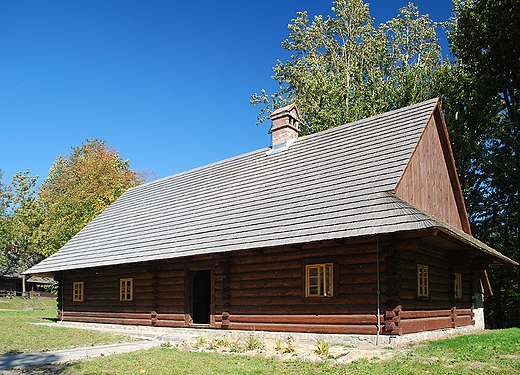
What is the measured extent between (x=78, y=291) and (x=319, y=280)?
12005 mm

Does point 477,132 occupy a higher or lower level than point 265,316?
higher

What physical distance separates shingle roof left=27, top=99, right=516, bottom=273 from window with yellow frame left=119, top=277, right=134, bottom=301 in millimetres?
1013

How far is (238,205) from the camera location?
16484mm

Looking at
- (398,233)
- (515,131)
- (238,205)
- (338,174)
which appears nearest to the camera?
(398,233)

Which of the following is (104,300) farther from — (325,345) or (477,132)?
(477,132)

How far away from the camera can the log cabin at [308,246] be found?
12031 mm

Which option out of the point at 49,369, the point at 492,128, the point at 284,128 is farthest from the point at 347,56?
the point at 49,369

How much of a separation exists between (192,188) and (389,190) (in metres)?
9.94

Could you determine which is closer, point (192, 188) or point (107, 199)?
point (192, 188)

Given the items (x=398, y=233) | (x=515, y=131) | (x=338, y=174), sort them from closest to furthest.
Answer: (x=398, y=233) → (x=338, y=174) → (x=515, y=131)

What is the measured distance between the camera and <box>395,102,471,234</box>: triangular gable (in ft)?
45.1

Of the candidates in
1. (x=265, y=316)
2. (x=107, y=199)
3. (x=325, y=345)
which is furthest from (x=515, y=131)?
(x=107, y=199)

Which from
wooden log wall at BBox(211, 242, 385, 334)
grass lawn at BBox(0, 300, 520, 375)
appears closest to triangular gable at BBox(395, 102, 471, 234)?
wooden log wall at BBox(211, 242, 385, 334)

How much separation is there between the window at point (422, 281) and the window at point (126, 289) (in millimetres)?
9909
